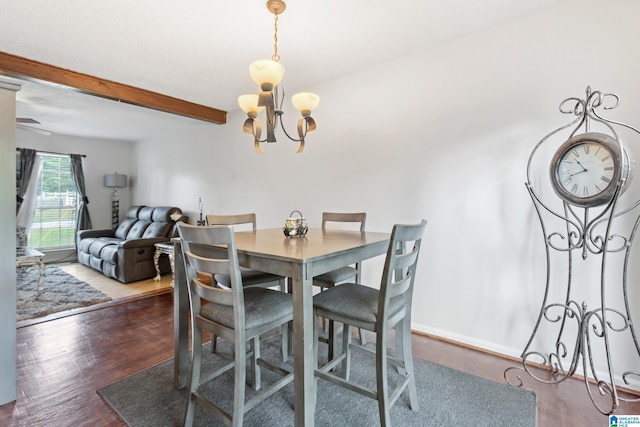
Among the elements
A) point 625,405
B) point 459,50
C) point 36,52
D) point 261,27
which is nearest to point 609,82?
point 459,50

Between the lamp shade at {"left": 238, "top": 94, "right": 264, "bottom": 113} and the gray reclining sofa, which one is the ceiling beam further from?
the lamp shade at {"left": 238, "top": 94, "right": 264, "bottom": 113}

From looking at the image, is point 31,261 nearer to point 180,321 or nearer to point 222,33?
point 180,321

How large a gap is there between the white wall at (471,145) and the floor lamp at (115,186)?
458cm

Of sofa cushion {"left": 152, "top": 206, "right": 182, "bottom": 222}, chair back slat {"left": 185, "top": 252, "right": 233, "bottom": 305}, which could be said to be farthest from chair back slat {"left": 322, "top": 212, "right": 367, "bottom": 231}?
sofa cushion {"left": 152, "top": 206, "right": 182, "bottom": 222}

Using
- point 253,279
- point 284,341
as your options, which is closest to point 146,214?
point 253,279

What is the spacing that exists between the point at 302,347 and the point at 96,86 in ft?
11.1

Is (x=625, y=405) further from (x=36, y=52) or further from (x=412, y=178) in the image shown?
(x=36, y=52)

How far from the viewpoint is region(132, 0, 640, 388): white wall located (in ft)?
6.28

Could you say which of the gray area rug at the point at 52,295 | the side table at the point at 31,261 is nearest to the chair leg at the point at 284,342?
the gray area rug at the point at 52,295

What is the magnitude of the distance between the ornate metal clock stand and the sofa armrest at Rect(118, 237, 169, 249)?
432 centimetres

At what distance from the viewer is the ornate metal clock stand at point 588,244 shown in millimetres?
1564

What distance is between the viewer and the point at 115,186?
595 cm

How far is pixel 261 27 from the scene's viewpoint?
2174 millimetres

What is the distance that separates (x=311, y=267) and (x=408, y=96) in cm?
200
